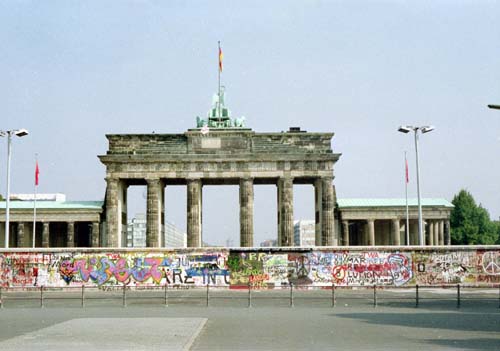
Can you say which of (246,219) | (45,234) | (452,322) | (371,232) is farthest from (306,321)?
(45,234)

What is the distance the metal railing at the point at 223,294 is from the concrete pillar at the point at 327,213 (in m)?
30.1

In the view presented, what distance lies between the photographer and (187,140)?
7281 centimetres

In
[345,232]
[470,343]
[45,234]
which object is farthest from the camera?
[345,232]

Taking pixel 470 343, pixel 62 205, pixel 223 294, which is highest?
pixel 62 205

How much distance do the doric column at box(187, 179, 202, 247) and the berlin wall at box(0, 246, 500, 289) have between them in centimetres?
2854

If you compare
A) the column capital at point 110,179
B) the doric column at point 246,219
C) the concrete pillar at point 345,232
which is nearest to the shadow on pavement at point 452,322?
the doric column at point 246,219

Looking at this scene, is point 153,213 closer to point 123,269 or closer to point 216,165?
point 216,165

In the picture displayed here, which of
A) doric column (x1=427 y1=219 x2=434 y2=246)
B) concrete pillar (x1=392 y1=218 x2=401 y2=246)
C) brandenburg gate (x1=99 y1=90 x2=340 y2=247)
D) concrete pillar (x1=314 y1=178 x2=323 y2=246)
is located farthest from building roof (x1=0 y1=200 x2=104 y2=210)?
doric column (x1=427 y1=219 x2=434 y2=246)

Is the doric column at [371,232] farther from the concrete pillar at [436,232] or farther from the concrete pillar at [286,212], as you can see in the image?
the concrete pillar at [286,212]

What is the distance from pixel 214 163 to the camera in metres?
72.8

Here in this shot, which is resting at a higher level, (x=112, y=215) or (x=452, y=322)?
(x=112, y=215)

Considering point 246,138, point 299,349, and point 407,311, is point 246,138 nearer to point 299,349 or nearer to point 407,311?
point 407,311

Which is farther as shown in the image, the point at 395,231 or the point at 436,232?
the point at 436,232

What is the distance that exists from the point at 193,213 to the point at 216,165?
5509mm
